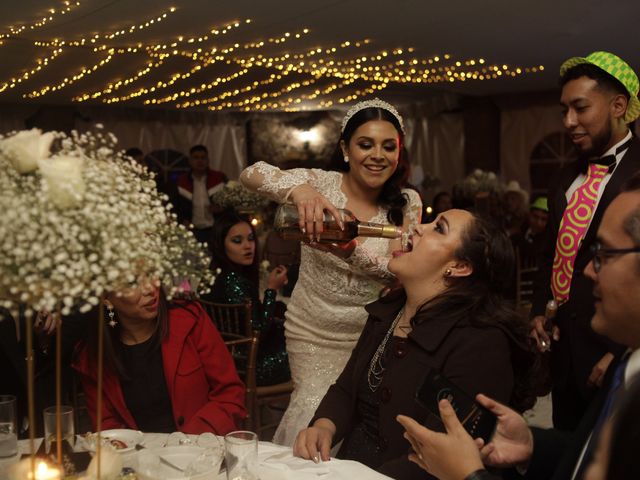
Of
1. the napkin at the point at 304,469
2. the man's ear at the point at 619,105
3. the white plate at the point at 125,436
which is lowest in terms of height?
the napkin at the point at 304,469

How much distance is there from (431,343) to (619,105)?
1.44 meters

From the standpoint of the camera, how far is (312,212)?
8.30 feet

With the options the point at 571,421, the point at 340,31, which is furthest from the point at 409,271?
the point at 340,31

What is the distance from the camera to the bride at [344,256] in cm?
295

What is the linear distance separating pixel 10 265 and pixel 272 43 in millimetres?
6269

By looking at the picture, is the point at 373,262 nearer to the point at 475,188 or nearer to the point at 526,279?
the point at 526,279

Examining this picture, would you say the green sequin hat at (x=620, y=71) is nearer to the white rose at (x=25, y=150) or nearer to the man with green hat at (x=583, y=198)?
the man with green hat at (x=583, y=198)

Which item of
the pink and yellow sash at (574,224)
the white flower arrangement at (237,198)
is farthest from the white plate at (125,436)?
the white flower arrangement at (237,198)

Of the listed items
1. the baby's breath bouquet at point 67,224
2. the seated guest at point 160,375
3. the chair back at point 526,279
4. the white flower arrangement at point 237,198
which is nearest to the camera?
the baby's breath bouquet at point 67,224

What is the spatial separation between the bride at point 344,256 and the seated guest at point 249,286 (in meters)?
0.93

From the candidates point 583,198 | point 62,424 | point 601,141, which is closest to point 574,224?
point 583,198

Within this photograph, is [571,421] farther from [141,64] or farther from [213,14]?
[141,64]

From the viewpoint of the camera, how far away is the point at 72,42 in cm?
689

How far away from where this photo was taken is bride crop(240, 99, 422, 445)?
9.66ft
